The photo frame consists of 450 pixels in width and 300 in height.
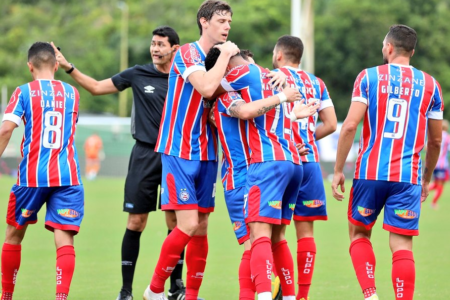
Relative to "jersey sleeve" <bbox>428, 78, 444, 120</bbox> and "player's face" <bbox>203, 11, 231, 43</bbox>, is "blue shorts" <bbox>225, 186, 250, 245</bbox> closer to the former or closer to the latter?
"player's face" <bbox>203, 11, 231, 43</bbox>

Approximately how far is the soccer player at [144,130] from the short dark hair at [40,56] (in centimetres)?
70

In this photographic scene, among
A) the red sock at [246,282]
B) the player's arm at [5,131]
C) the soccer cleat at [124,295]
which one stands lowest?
the soccer cleat at [124,295]

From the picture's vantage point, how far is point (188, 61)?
6.28 m

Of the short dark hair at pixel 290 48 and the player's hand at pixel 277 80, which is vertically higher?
the short dark hair at pixel 290 48

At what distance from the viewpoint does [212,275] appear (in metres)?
8.88

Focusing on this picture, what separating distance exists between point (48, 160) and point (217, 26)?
5.99 feet

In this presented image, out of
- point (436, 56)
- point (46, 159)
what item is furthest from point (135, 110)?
point (436, 56)

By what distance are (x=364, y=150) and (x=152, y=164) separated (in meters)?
2.24

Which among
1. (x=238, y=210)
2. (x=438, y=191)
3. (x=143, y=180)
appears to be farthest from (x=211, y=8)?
(x=438, y=191)

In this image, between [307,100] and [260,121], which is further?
[307,100]

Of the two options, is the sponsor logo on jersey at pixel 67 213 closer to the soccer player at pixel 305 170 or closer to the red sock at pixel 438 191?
the soccer player at pixel 305 170

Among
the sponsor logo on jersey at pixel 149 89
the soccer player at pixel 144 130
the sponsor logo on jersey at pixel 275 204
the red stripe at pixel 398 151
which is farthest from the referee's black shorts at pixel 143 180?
the red stripe at pixel 398 151

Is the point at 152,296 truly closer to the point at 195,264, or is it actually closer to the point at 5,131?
the point at 195,264

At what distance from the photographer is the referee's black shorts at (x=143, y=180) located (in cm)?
756
